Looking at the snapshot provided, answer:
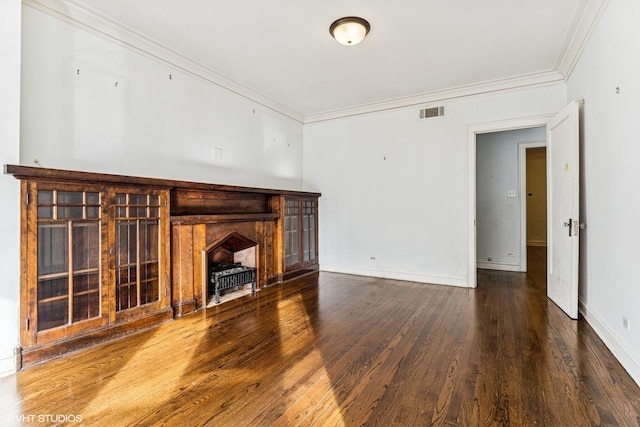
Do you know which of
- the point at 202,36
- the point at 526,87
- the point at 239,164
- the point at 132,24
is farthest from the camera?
the point at 239,164

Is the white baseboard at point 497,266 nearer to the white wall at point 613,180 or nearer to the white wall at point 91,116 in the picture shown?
the white wall at point 613,180

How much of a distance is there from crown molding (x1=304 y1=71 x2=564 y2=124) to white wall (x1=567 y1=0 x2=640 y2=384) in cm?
79

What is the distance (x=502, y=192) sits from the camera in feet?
18.8

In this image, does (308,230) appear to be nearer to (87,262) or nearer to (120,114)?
(120,114)

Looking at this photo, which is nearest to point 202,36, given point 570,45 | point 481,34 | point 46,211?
point 46,211

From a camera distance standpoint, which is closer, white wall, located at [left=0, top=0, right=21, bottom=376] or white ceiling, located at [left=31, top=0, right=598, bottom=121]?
white wall, located at [left=0, top=0, right=21, bottom=376]

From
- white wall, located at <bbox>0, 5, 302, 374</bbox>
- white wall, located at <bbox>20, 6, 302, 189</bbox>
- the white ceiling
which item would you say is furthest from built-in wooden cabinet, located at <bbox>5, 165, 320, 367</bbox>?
the white ceiling

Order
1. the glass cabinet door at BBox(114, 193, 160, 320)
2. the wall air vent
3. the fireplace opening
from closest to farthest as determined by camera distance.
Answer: the glass cabinet door at BBox(114, 193, 160, 320), the fireplace opening, the wall air vent

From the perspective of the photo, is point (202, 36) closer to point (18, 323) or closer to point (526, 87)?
point (18, 323)

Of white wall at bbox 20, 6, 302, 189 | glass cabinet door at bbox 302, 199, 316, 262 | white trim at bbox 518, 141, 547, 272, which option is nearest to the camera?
white wall at bbox 20, 6, 302, 189

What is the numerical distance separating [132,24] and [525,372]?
4399 mm

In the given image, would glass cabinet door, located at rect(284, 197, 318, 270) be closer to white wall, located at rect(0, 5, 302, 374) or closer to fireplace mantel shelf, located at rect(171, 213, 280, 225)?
fireplace mantel shelf, located at rect(171, 213, 280, 225)

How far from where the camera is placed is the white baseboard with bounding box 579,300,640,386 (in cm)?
209

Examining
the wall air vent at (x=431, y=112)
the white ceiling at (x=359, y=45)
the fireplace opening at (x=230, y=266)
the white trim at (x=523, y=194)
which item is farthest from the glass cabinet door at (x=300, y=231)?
the white trim at (x=523, y=194)
